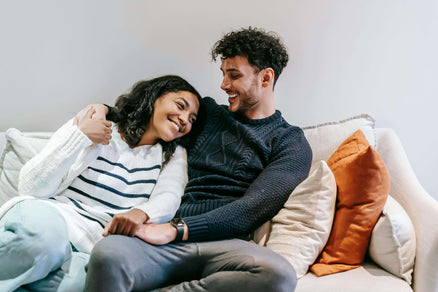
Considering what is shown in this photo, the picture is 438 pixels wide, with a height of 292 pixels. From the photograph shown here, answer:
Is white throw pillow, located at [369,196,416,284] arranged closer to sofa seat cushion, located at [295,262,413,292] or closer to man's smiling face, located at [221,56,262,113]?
sofa seat cushion, located at [295,262,413,292]

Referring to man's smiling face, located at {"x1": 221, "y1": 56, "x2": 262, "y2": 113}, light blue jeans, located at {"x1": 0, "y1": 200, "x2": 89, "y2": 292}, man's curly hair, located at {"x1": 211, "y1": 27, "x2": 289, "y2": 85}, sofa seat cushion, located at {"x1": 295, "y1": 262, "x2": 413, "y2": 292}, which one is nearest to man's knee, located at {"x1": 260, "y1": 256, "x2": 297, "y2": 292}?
sofa seat cushion, located at {"x1": 295, "y1": 262, "x2": 413, "y2": 292}

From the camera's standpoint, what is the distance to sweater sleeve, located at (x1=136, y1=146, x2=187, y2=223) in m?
1.35

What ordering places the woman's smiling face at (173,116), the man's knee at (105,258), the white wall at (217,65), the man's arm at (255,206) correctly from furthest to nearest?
the white wall at (217,65)
the woman's smiling face at (173,116)
the man's arm at (255,206)
the man's knee at (105,258)

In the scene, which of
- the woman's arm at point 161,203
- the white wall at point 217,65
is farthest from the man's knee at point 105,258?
the white wall at point 217,65

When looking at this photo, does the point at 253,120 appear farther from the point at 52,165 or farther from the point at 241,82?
the point at 52,165

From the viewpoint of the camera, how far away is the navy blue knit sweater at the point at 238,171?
1363mm

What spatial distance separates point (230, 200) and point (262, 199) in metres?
0.14

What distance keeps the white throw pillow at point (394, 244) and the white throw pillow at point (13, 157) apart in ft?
4.57

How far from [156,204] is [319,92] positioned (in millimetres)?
1071

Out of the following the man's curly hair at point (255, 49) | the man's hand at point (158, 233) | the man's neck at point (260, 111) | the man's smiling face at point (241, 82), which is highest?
the man's curly hair at point (255, 49)

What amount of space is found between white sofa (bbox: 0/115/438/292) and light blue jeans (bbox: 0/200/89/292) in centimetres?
55

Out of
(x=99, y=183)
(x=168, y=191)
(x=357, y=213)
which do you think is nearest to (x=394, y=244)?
(x=357, y=213)

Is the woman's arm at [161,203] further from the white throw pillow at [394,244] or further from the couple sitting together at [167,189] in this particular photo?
the white throw pillow at [394,244]

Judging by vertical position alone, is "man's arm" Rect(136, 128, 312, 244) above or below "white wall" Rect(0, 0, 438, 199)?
below
